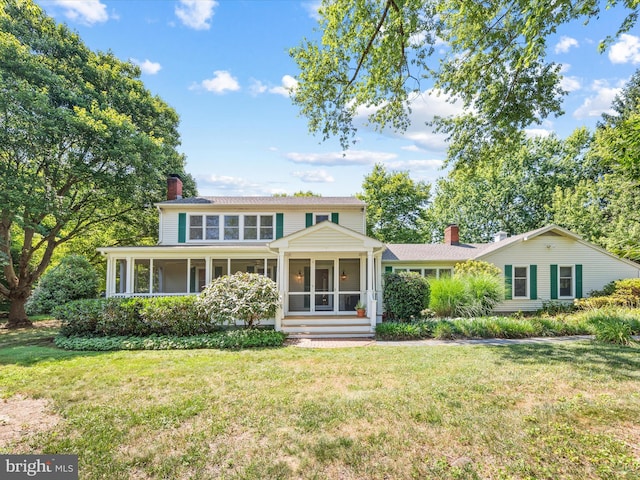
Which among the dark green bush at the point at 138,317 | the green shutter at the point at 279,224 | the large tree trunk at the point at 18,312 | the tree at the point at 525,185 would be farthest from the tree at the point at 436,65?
the tree at the point at 525,185

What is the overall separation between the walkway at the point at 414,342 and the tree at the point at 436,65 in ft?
20.1

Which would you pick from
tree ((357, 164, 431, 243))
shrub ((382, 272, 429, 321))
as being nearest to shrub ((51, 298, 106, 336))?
shrub ((382, 272, 429, 321))

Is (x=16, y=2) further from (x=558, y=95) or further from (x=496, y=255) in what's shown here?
(x=496, y=255)

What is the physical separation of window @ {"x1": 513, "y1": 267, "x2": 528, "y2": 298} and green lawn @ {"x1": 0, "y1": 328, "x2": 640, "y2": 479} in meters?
8.81

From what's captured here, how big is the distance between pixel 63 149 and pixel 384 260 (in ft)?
49.9

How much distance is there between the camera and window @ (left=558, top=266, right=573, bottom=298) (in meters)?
16.0

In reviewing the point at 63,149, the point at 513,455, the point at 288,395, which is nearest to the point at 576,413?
the point at 513,455

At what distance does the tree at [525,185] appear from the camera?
86.9 feet

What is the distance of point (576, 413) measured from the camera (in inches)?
174

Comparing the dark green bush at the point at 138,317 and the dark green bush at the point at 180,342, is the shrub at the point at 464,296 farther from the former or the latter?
the dark green bush at the point at 138,317

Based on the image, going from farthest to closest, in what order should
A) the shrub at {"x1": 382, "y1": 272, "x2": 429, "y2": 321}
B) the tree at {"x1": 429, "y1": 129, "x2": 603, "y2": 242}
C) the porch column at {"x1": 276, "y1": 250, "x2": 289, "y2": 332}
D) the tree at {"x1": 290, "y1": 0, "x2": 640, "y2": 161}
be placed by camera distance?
the tree at {"x1": 429, "y1": 129, "x2": 603, "y2": 242}, the shrub at {"x1": 382, "y1": 272, "x2": 429, "y2": 321}, the porch column at {"x1": 276, "y1": 250, "x2": 289, "y2": 332}, the tree at {"x1": 290, "y1": 0, "x2": 640, "y2": 161}

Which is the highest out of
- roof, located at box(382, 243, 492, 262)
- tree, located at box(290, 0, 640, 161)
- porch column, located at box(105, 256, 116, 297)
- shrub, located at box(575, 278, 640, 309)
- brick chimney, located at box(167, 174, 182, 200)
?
tree, located at box(290, 0, 640, 161)

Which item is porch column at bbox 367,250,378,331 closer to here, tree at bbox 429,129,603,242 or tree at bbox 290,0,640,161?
tree at bbox 290,0,640,161

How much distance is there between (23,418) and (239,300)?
18.8 feet
